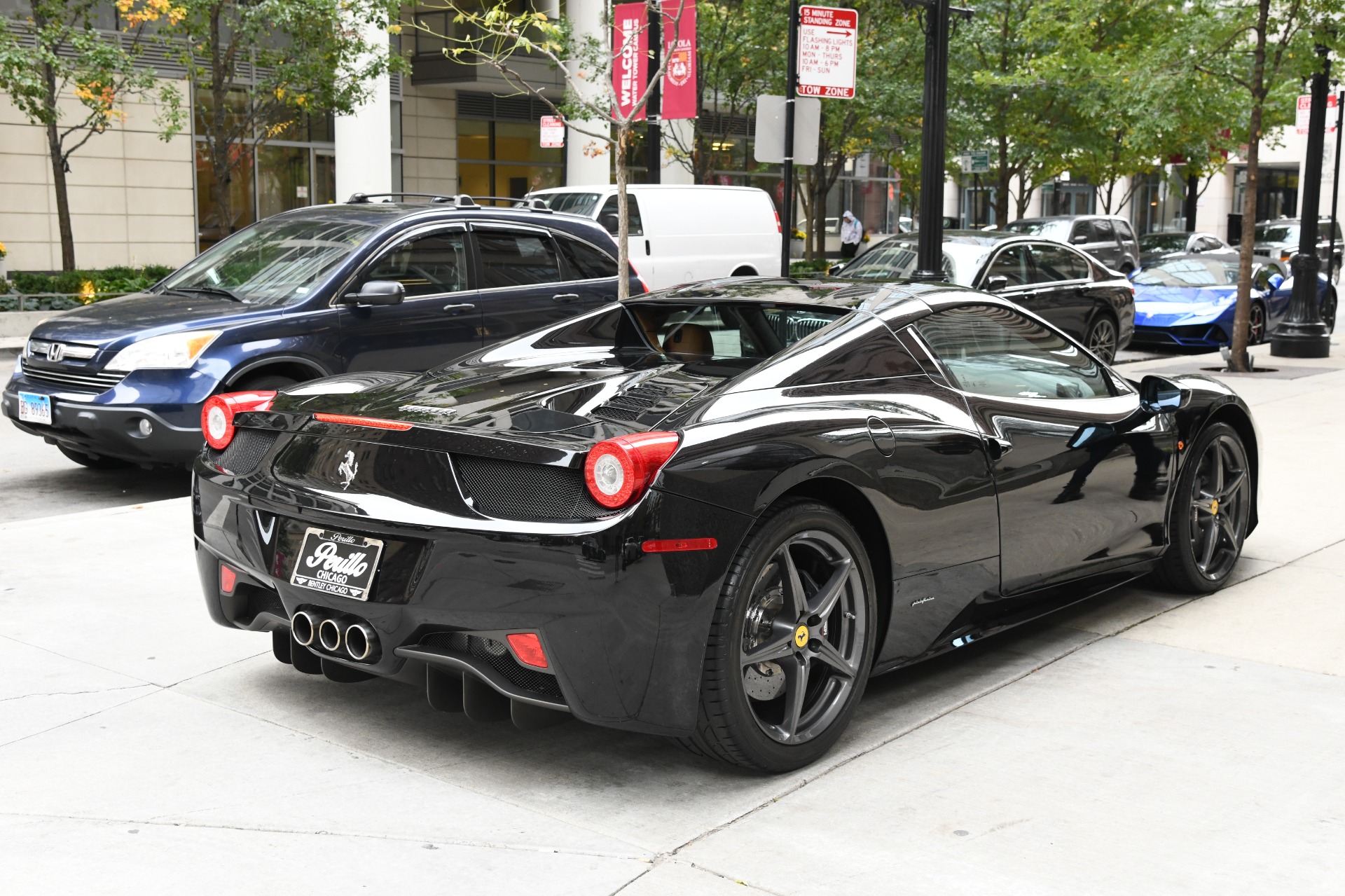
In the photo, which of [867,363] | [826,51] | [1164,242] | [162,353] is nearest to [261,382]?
[162,353]

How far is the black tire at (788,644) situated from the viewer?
3.78m

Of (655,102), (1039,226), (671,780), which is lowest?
(671,780)

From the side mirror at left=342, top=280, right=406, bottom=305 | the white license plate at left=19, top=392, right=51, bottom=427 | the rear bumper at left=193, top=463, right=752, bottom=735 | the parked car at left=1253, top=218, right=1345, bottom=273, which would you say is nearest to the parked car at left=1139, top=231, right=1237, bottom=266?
the parked car at left=1253, top=218, right=1345, bottom=273

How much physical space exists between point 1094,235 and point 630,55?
8.03m

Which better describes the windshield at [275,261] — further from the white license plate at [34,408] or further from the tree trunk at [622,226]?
the tree trunk at [622,226]

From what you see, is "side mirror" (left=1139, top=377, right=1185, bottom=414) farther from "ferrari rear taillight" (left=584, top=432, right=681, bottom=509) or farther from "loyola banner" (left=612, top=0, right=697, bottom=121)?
"loyola banner" (left=612, top=0, right=697, bottom=121)

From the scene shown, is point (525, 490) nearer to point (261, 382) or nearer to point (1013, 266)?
point (261, 382)

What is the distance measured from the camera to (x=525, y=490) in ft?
12.3

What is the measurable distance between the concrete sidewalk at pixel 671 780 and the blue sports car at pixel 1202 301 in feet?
41.3

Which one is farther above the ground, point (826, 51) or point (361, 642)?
point (826, 51)

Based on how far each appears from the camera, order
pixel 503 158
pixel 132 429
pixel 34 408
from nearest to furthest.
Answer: pixel 132 429 < pixel 34 408 < pixel 503 158

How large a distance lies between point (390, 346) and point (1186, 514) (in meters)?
5.15

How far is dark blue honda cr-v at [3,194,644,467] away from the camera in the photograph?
8.22m

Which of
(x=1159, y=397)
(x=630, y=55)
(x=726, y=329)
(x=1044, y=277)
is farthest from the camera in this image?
(x=630, y=55)
